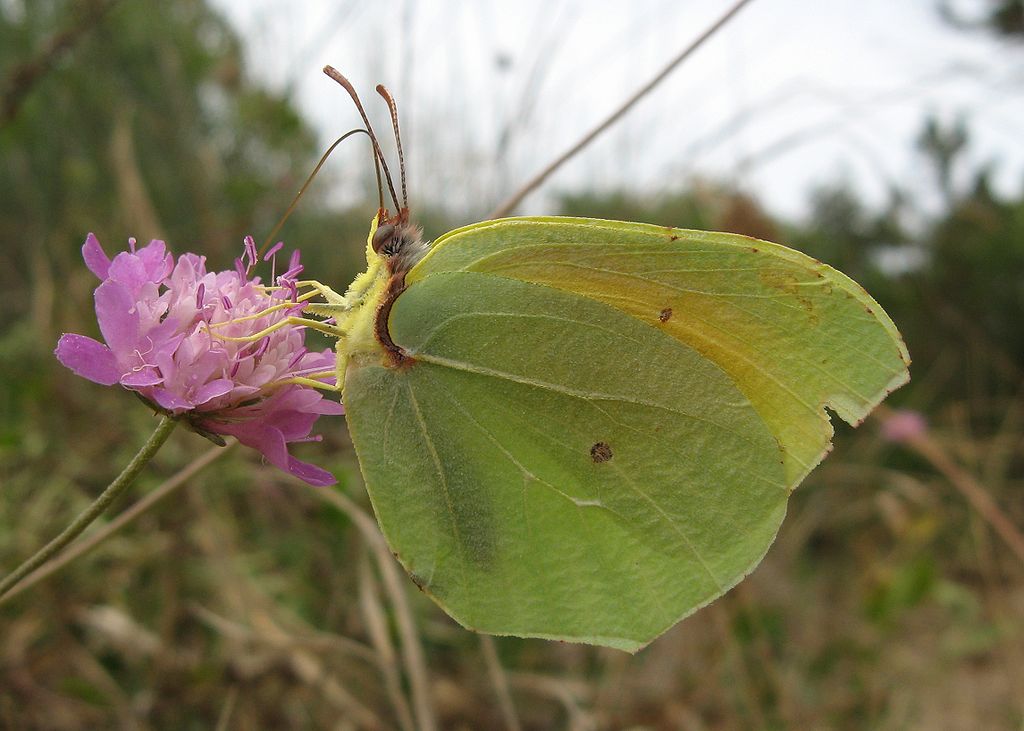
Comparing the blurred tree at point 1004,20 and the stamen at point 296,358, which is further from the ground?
the stamen at point 296,358

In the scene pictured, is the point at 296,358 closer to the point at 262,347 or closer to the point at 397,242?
the point at 262,347

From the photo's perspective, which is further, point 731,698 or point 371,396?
point 731,698

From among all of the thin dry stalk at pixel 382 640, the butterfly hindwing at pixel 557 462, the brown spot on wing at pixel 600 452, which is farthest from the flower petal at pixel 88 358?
the thin dry stalk at pixel 382 640

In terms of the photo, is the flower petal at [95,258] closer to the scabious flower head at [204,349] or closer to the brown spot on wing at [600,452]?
the scabious flower head at [204,349]

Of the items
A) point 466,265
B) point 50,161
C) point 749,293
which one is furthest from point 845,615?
point 50,161

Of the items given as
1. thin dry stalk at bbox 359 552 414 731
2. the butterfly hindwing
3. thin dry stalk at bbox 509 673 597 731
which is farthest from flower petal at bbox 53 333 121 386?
thin dry stalk at bbox 509 673 597 731

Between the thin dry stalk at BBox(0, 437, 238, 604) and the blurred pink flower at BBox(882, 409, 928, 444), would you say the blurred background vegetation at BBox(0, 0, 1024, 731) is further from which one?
the blurred pink flower at BBox(882, 409, 928, 444)

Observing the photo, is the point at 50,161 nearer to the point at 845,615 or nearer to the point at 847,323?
the point at 847,323

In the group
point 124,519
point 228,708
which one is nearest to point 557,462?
point 124,519
